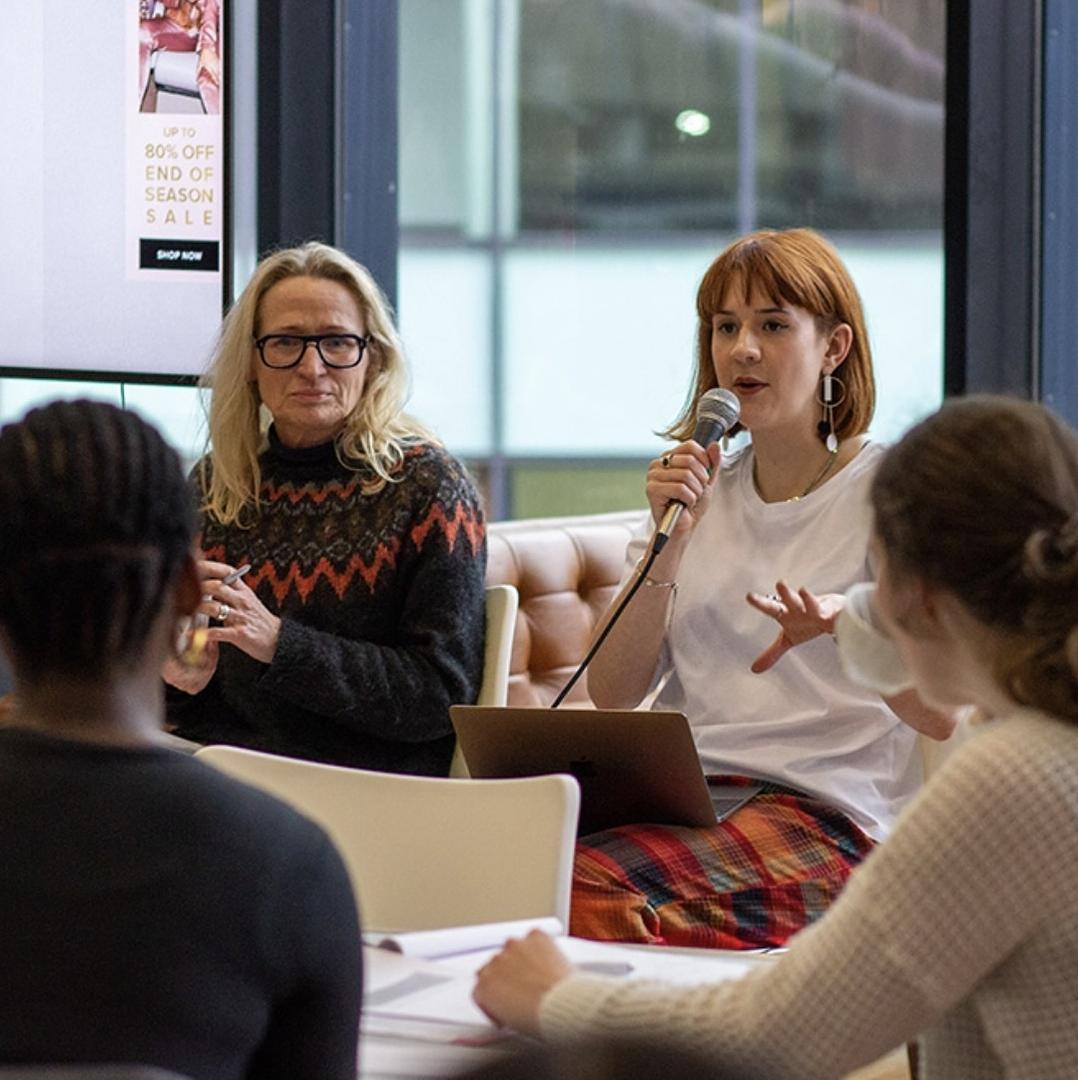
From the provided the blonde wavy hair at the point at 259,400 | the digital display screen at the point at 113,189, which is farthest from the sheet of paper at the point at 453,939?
the digital display screen at the point at 113,189

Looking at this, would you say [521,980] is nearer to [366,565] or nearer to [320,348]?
[366,565]

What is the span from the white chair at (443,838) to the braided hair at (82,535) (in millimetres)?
765

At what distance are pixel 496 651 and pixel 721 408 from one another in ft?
1.88

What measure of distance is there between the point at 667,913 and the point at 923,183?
2.13m

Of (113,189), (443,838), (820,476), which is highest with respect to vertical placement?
(113,189)

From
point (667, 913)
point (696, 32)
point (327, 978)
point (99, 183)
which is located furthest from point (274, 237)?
point (327, 978)

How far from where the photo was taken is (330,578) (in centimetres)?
281

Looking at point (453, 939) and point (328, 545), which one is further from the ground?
point (328, 545)

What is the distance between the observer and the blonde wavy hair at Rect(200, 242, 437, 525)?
9.58 feet

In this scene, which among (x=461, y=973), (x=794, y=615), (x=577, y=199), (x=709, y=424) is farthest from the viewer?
(x=577, y=199)

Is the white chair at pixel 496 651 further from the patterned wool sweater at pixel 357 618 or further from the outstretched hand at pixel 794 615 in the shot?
the outstretched hand at pixel 794 615

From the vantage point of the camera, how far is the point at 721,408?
255 cm

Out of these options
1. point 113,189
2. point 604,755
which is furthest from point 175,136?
point 604,755

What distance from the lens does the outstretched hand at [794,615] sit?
210 centimetres
